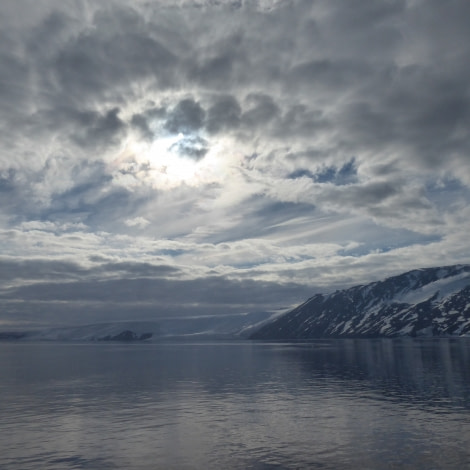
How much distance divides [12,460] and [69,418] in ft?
56.5

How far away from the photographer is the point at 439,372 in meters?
98.4

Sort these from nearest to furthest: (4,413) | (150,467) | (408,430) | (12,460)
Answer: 1. (150,467)
2. (12,460)
3. (408,430)
4. (4,413)

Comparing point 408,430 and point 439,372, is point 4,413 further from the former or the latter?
point 439,372

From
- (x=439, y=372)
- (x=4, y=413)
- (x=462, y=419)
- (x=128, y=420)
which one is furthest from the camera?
(x=439, y=372)

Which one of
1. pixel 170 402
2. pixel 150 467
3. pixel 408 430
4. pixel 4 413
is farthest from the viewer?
pixel 170 402

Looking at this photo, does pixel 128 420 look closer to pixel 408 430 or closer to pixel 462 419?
pixel 408 430

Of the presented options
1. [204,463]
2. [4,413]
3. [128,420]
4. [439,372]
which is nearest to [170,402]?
[128,420]

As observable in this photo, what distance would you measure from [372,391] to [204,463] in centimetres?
4430

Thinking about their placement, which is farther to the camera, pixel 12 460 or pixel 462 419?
pixel 462 419

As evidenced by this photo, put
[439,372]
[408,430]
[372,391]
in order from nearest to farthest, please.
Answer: [408,430] < [372,391] < [439,372]

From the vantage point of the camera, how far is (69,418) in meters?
55.3

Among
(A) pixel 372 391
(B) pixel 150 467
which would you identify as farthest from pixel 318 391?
(B) pixel 150 467

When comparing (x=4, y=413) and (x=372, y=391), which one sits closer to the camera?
(x=4, y=413)

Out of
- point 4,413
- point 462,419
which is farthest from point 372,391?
point 4,413
